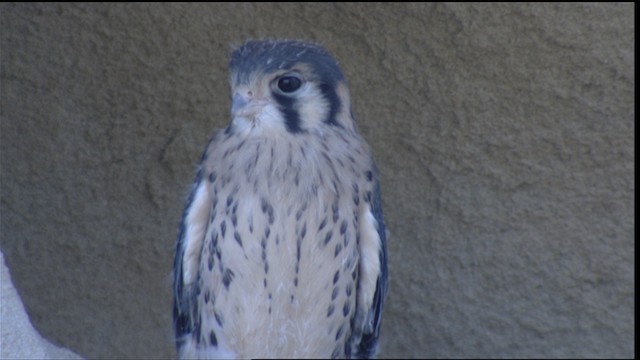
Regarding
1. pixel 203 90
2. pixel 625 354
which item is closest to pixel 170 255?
pixel 203 90

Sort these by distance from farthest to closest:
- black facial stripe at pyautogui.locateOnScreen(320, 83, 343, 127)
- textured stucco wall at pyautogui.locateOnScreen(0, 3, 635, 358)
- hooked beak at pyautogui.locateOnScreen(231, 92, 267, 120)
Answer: textured stucco wall at pyautogui.locateOnScreen(0, 3, 635, 358) → black facial stripe at pyautogui.locateOnScreen(320, 83, 343, 127) → hooked beak at pyautogui.locateOnScreen(231, 92, 267, 120)

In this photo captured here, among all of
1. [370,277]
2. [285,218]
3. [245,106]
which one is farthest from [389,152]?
[245,106]

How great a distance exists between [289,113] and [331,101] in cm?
13

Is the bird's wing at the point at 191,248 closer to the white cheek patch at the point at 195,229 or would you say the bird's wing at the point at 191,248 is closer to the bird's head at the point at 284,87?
the white cheek patch at the point at 195,229

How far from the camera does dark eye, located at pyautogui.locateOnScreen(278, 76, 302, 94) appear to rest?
311cm

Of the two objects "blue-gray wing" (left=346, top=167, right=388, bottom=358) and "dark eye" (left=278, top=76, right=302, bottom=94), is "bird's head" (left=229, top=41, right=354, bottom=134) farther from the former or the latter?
"blue-gray wing" (left=346, top=167, right=388, bottom=358)

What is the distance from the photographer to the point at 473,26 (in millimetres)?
4230

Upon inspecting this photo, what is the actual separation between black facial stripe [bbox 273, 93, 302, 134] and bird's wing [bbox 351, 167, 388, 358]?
0.27 meters

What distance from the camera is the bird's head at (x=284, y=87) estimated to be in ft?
10.1

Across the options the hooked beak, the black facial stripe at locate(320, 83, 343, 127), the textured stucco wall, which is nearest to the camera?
the hooked beak

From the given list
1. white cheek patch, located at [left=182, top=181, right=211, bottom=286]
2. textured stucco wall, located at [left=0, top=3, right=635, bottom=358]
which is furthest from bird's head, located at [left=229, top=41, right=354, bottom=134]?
textured stucco wall, located at [left=0, top=3, right=635, bottom=358]

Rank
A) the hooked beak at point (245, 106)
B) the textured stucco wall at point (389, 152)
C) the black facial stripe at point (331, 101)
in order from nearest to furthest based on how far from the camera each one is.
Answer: the hooked beak at point (245, 106)
the black facial stripe at point (331, 101)
the textured stucco wall at point (389, 152)

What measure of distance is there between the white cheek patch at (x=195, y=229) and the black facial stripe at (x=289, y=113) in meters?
0.27

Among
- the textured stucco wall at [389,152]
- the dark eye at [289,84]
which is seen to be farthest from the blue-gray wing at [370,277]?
the textured stucco wall at [389,152]
